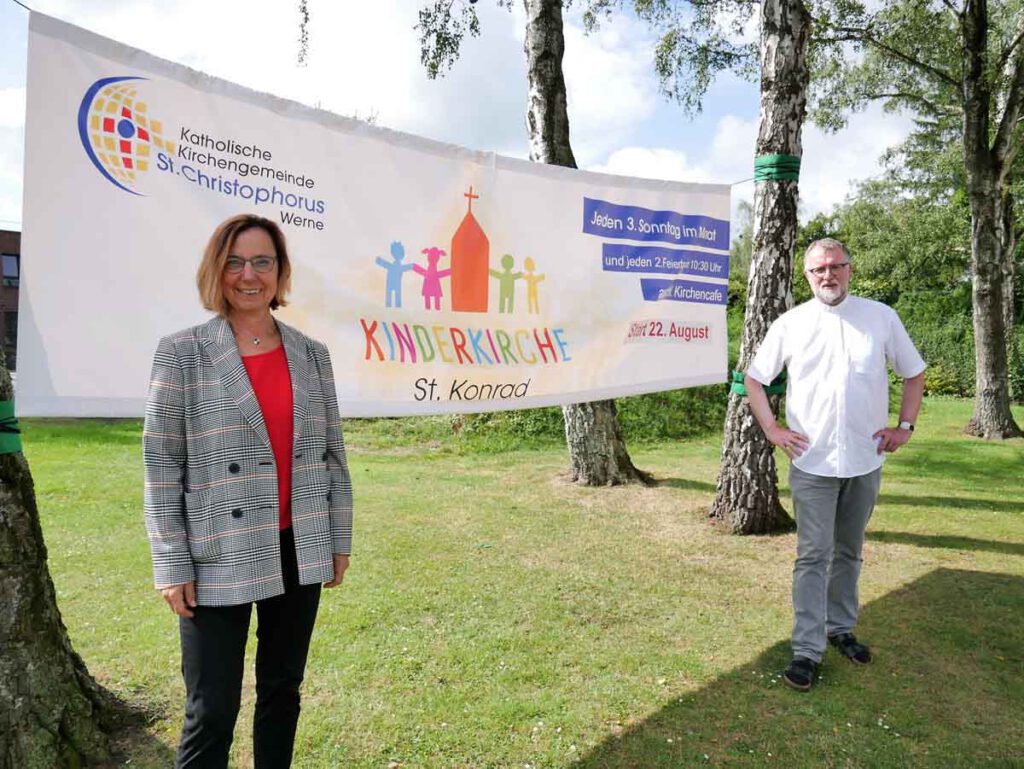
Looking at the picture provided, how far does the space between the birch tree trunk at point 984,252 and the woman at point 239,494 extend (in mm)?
12324

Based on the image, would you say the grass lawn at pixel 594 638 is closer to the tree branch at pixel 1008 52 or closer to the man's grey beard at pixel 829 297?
the man's grey beard at pixel 829 297

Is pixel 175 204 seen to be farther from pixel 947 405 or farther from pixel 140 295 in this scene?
pixel 947 405

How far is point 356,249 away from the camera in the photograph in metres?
3.89

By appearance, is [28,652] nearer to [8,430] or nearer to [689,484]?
[8,430]

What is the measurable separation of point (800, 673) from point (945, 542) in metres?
3.06

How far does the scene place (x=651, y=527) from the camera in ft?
19.8

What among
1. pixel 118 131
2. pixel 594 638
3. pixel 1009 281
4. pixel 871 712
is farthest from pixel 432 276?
pixel 1009 281

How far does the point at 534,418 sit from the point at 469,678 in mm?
8099

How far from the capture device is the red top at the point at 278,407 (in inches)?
85.6

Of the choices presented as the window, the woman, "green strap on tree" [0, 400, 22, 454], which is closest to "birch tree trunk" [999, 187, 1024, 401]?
the woman

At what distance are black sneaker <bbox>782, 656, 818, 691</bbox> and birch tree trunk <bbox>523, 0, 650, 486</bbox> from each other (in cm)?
377

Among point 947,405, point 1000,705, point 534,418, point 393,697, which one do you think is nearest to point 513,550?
point 393,697

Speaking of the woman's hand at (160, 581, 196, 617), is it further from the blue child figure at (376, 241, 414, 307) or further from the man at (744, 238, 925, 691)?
the man at (744, 238, 925, 691)

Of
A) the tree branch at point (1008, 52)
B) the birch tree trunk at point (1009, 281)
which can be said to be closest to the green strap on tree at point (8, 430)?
the tree branch at point (1008, 52)
